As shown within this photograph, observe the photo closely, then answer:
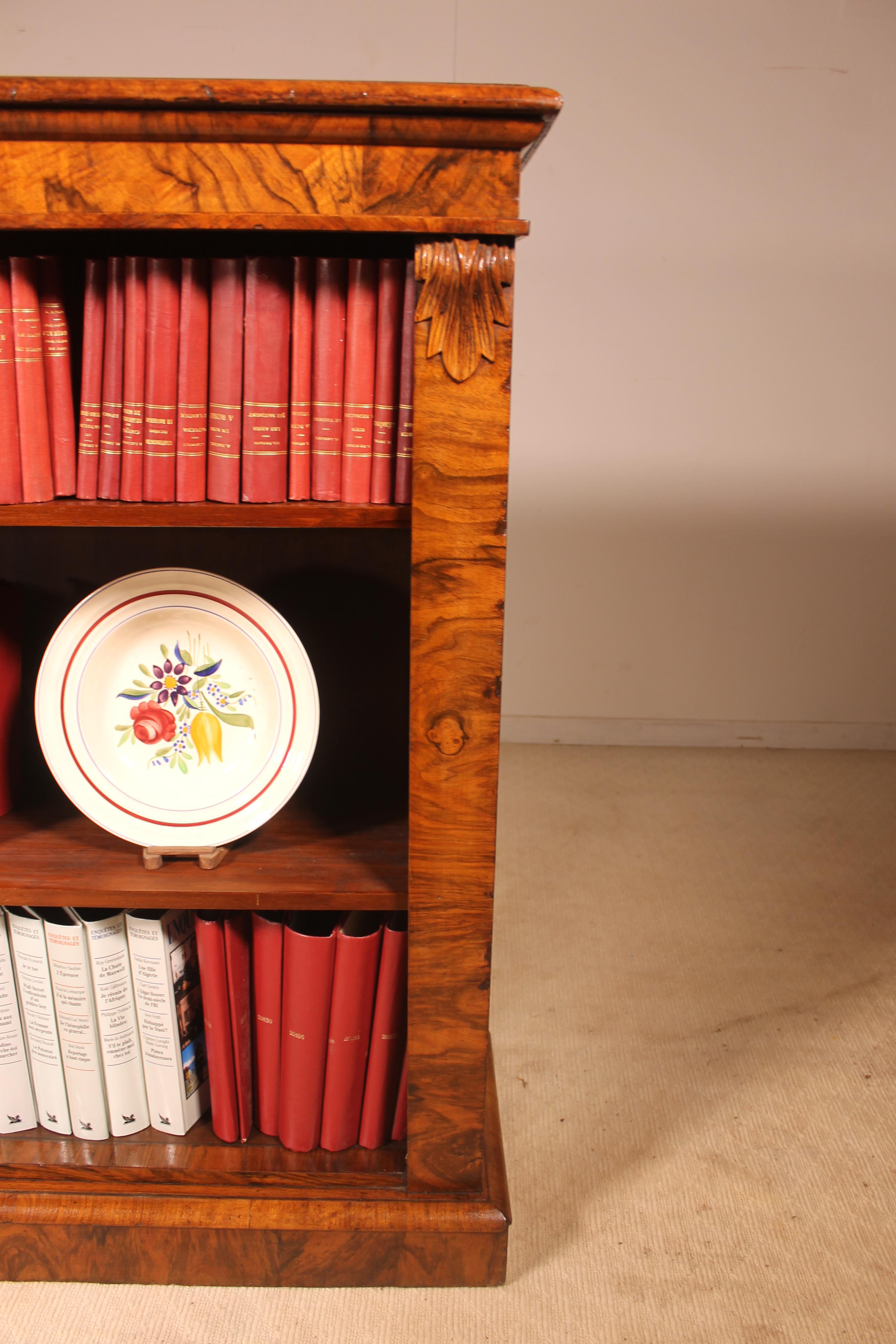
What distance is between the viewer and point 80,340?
118cm

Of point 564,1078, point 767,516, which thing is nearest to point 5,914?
point 564,1078

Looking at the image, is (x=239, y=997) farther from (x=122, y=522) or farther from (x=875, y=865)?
(x=875, y=865)

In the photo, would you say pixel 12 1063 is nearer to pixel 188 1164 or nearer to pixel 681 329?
pixel 188 1164

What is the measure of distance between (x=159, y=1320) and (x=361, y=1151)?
0.28 m

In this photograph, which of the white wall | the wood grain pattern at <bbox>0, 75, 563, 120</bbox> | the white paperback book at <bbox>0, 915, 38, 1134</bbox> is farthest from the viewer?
the white wall

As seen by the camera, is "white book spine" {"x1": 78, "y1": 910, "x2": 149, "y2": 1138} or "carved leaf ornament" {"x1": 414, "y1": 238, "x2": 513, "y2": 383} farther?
"white book spine" {"x1": 78, "y1": 910, "x2": 149, "y2": 1138}

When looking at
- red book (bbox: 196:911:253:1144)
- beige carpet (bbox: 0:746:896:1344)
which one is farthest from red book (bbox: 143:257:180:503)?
beige carpet (bbox: 0:746:896:1344)

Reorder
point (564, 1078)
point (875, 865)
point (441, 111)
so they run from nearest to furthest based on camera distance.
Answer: point (441, 111) → point (564, 1078) → point (875, 865)

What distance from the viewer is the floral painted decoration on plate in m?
1.08

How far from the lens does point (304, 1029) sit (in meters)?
1.11

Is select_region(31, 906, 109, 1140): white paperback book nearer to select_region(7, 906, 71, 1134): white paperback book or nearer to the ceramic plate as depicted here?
select_region(7, 906, 71, 1134): white paperback book

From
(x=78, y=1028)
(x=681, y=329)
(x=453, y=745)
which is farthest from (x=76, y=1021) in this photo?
(x=681, y=329)

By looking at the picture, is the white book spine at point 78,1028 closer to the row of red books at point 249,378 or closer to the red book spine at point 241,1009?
the red book spine at point 241,1009

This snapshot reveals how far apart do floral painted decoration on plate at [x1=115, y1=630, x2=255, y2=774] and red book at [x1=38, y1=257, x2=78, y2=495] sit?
0.75 feet
